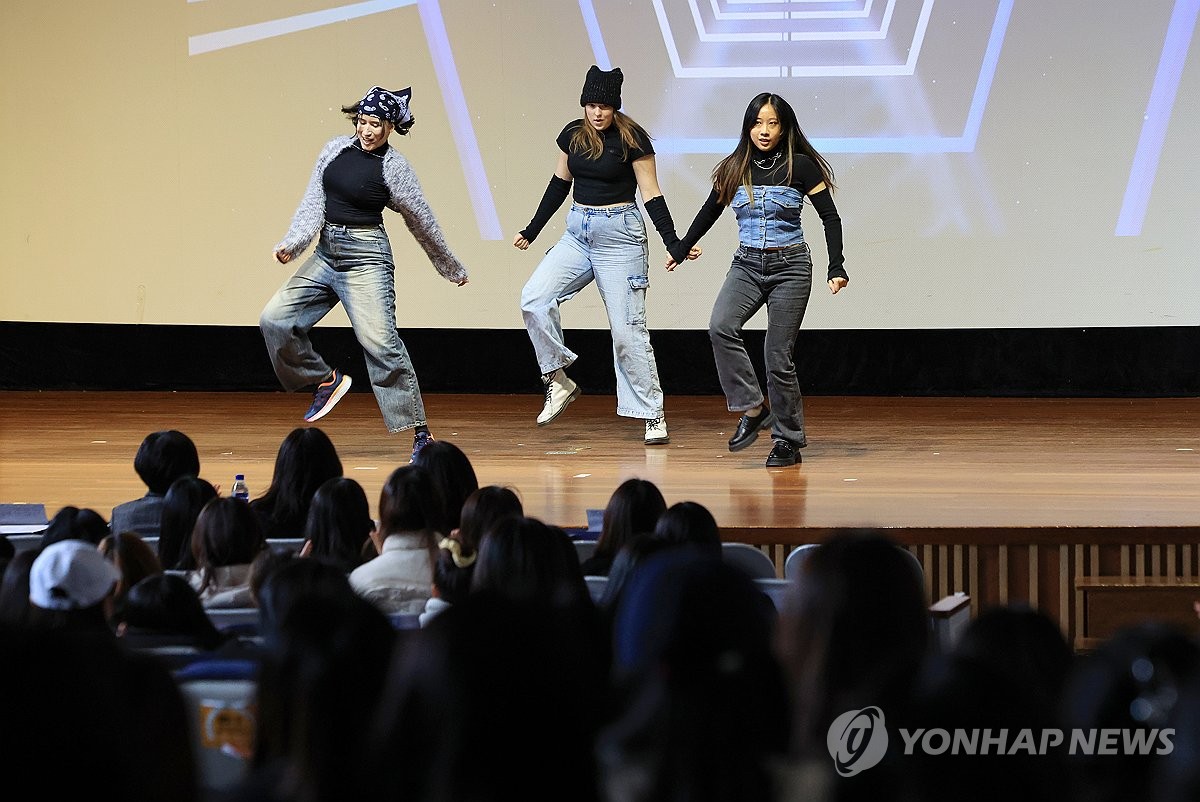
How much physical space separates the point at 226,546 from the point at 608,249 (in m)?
3.19

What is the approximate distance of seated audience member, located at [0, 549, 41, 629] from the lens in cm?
219

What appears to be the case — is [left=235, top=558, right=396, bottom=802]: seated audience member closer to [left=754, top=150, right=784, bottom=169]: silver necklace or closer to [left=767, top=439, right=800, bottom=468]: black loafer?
[left=767, top=439, right=800, bottom=468]: black loafer

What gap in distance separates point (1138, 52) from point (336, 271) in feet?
13.6

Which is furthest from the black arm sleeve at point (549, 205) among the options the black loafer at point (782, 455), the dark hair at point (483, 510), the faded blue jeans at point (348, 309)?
the dark hair at point (483, 510)

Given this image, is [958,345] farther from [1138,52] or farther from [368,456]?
[368,456]

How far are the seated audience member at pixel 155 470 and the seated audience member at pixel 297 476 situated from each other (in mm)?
217

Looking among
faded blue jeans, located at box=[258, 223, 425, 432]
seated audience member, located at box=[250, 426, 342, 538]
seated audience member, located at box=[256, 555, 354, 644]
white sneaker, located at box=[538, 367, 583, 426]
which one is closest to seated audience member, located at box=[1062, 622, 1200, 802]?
seated audience member, located at box=[256, 555, 354, 644]

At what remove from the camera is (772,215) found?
513 centimetres

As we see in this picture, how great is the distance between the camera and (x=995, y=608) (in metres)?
1.54

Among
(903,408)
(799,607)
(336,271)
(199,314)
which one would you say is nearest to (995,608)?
(799,607)

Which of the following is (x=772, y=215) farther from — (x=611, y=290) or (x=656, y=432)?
(x=656, y=432)

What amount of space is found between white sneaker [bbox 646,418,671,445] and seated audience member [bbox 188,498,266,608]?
10.1ft

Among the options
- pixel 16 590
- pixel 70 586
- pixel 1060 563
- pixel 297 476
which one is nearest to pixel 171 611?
pixel 70 586

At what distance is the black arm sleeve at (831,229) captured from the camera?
5172 mm
